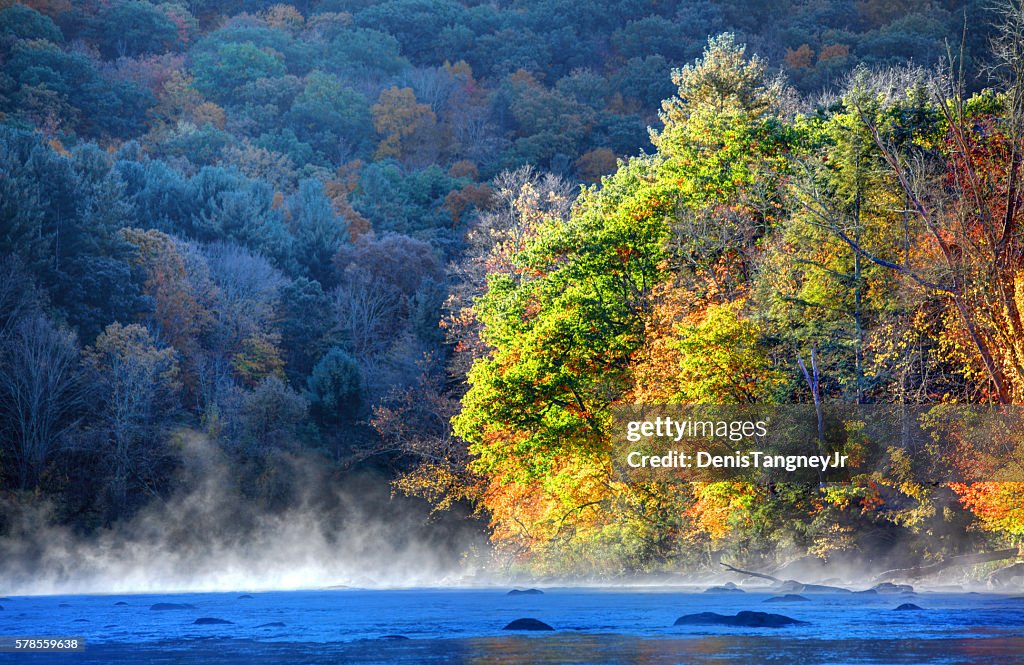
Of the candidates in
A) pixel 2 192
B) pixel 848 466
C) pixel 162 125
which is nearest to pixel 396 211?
pixel 162 125

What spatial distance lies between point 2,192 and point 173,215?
17.9m

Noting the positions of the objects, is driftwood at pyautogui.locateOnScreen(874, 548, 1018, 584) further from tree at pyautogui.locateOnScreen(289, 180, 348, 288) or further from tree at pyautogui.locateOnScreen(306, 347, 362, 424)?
tree at pyautogui.locateOnScreen(289, 180, 348, 288)

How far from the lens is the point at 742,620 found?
22.5 m

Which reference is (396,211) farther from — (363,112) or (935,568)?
(935,568)

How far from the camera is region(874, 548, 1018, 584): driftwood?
33066 mm

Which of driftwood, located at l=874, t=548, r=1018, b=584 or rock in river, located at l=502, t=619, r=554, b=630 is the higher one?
driftwood, located at l=874, t=548, r=1018, b=584

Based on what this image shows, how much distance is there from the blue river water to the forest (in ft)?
20.4

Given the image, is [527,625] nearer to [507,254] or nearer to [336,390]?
[507,254]

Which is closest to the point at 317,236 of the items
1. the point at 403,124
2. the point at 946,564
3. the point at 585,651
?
the point at 403,124

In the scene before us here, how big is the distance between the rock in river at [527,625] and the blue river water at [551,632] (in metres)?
0.26

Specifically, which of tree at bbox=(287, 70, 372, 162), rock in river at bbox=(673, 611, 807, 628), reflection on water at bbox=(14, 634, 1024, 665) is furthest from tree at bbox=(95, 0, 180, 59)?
reflection on water at bbox=(14, 634, 1024, 665)

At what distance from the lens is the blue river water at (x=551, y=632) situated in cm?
1716

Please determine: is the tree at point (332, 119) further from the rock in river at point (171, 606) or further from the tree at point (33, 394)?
the rock in river at point (171, 606)

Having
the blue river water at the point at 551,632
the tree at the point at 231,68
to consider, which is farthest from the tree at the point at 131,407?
the tree at the point at 231,68
